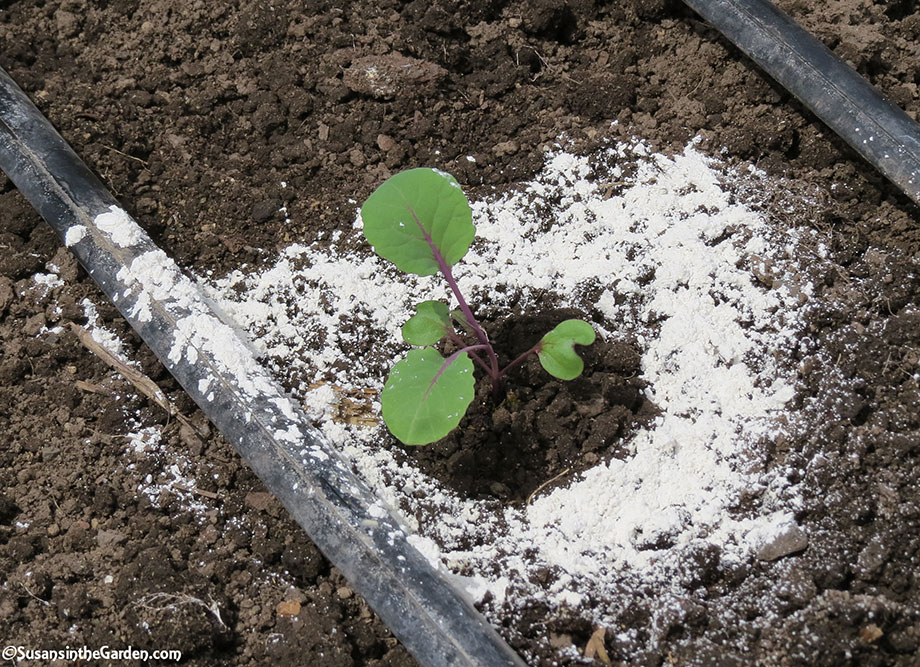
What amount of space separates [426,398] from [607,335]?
61cm

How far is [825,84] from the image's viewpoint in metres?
2.17

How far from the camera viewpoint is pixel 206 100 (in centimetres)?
257

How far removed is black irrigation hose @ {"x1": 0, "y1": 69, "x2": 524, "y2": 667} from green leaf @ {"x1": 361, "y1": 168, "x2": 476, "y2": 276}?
1.50 feet

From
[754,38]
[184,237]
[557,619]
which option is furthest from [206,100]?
[557,619]

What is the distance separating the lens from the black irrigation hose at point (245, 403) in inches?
63.2

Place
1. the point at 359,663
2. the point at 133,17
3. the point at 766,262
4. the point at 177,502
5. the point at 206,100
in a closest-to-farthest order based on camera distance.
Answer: the point at 359,663
the point at 177,502
the point at 766,262
the point at 206,100
the point at 133,17

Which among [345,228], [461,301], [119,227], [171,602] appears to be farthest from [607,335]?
[119,227]

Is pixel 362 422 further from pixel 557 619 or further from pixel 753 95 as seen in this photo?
pixel 753 95

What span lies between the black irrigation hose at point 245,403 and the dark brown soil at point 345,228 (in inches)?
6.0

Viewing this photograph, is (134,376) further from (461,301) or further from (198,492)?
(461,301)

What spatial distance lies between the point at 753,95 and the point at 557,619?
5.30 feet

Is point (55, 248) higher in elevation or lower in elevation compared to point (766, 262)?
lower

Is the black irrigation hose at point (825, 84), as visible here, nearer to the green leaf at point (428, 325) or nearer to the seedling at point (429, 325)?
the seedling at point (429, 325)

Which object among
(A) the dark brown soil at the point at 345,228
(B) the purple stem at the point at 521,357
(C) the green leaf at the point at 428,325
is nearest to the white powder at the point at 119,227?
(A) the dark brown soil at the point at 345,228
